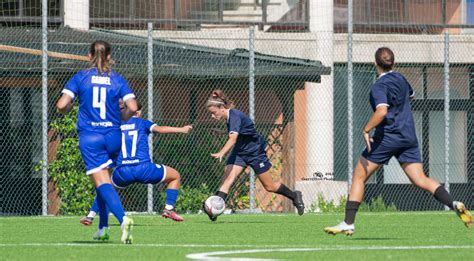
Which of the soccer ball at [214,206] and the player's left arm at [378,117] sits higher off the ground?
the player's left arm at [378,117]

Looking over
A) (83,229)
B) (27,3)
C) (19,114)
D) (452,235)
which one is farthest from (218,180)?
(452,235)

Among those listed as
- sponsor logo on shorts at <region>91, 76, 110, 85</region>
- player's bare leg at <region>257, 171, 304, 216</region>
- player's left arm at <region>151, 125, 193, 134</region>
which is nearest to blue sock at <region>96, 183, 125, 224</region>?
sponsor logo on shorts at <region>91, 76, 110, 85</region>

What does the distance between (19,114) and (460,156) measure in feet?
Answer: 28.1

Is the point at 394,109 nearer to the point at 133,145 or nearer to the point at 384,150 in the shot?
the point at 384,150

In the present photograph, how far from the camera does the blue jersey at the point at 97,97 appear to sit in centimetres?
1183

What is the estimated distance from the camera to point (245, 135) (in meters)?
17.2

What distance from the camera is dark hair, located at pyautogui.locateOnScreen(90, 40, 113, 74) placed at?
Answer: 38.3 feet

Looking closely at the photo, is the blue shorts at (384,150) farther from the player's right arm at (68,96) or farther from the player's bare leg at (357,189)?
the player's right arm at (68,96)

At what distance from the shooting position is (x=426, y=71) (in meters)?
25.6

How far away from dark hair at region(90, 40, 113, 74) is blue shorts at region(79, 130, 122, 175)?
22.4 inches

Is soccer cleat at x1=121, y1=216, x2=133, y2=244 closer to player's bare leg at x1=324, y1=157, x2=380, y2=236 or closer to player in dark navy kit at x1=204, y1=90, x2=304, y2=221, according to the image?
player's bare leg at x1=324, y1=157, x2=380, y2=236

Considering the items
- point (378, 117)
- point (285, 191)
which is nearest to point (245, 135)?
point (285, 191)

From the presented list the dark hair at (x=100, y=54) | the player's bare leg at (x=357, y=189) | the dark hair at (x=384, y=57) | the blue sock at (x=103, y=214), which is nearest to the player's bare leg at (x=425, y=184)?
the player's bare leg at (x=357, y=189)

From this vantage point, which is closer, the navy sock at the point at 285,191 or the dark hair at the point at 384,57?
the dark hair at the point at 384,57
